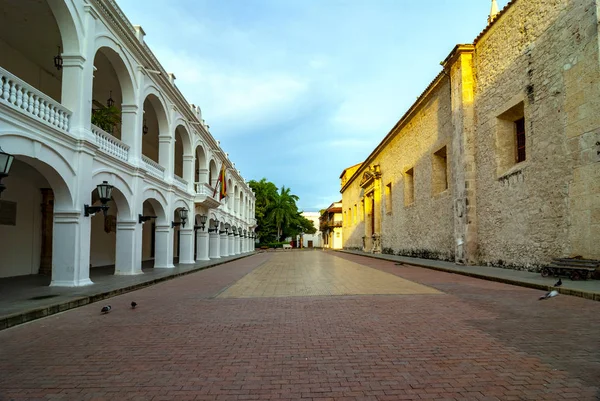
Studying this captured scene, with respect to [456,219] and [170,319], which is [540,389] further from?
[456,219]

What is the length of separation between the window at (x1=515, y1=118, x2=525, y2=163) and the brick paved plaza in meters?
8.51

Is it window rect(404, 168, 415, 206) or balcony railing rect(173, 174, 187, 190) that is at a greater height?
window rect(404, 168, 415, 206)

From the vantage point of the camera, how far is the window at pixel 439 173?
22.5 m

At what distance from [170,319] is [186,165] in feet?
49.9

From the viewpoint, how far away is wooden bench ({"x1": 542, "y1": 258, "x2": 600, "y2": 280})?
9.92m

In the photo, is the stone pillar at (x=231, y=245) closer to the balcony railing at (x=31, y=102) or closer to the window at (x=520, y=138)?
the window at (x=520, y=138)

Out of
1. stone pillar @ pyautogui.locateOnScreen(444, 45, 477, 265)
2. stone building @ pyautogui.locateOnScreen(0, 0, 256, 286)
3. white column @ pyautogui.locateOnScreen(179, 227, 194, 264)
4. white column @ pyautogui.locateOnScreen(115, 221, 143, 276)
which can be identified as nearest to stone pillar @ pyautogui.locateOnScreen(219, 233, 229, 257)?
stone building @ pyautogui.locateOnScreen(0, 0, 256, 286)

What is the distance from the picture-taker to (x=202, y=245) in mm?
23812

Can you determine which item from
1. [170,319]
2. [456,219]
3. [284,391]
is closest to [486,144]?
[456,219]

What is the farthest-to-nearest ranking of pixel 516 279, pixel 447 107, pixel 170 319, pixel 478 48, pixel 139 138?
pixel 447 107, pixel 478 48, pixel 139 138, pixel 516 279, pixel 170 319

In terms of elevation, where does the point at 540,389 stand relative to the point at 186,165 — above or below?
below

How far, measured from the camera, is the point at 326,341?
4977mm

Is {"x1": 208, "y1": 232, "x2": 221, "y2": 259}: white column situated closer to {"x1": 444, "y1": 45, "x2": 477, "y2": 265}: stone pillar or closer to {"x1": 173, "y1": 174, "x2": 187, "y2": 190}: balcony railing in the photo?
{"x1": 173, "y1": 174, "x2": 187, "y2": 190}: balcony railing

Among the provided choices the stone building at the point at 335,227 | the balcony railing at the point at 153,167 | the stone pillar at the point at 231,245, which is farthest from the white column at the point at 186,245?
the stone building at the point at 335,227
